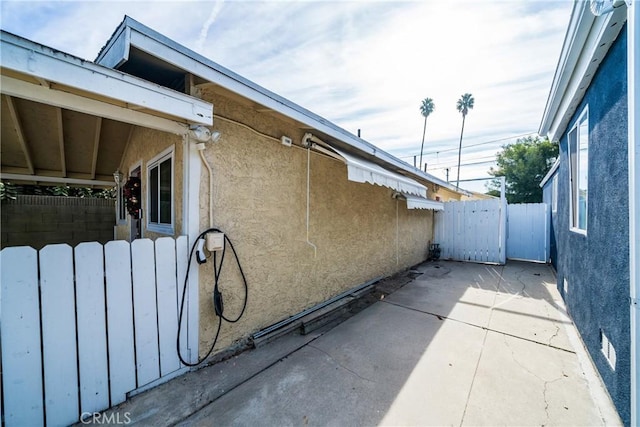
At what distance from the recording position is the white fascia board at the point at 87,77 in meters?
2.17

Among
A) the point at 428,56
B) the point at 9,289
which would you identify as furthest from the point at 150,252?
the point at 428,56

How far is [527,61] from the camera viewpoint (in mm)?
6066

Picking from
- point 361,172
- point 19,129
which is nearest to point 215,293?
point 361,172

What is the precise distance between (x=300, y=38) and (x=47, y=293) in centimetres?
653

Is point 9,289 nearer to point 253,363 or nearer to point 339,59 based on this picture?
point 253,363

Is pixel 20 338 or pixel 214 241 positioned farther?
pixel 214 241

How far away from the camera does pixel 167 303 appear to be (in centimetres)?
366

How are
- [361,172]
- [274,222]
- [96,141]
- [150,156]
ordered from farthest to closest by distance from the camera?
[96,141], [150,156], [361,172], [274,222]

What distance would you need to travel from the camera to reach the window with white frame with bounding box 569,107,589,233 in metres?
4.66

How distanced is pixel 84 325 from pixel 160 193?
119 inches

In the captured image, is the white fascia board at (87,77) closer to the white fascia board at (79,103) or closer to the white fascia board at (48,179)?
the white fascia board at (79,103)

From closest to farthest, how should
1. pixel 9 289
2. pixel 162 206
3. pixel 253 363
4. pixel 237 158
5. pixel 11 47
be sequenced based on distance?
pixel 11 47 → pixel 9 289 → pixel 253 363 → pixel 237 158 → pixel 162 206

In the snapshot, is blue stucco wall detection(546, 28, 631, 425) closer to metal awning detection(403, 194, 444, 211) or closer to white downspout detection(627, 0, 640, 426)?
white downspout detection(627, 0, 640, 426)

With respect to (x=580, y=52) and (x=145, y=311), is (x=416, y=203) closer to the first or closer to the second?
(x=580, y=52)
